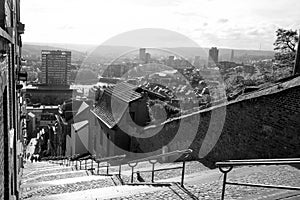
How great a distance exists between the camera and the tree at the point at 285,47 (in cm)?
2034

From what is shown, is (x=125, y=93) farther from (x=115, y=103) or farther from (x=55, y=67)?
(x=55, y=67)

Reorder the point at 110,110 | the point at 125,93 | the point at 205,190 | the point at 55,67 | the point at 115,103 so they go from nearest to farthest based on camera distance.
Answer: the point at 205,190 < the point at 115,103 < the point at 125,93 < the point at 110,110 < the point at 55,67

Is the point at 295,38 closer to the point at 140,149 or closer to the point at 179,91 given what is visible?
the point at 179,91

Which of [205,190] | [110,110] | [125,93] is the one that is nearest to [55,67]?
[110,110]

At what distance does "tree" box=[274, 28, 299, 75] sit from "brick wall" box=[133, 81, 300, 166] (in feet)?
36.4

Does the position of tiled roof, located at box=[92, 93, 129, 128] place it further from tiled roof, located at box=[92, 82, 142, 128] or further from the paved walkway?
the paved walkway

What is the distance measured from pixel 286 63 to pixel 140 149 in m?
11.6

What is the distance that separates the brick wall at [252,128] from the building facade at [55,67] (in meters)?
90.3

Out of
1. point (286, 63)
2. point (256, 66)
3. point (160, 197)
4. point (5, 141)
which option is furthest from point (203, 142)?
point (256, 66)

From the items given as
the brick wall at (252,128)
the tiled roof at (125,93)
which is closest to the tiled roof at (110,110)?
the tiled roof at (125,93)

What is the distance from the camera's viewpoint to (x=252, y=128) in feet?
31.0

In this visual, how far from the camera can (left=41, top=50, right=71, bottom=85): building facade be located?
318 ft

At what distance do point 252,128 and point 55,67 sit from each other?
100499 mm

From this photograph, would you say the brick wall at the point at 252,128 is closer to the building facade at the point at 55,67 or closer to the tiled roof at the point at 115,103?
the tiled roof at the point at 115,103
